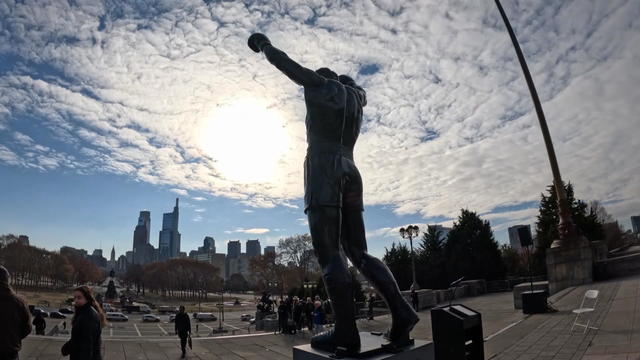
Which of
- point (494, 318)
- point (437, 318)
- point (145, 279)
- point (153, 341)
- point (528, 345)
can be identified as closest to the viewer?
point (437, 318)

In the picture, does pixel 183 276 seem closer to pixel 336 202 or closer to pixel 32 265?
pixel 32 265

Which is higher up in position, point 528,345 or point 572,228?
point 572,228

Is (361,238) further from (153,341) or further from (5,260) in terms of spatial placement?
(5,260)

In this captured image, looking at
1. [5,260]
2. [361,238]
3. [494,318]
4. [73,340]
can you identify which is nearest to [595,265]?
[494,318]

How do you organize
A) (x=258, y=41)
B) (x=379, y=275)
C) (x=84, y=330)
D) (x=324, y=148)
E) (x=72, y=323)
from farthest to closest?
(x=258, y=41) < (x=324, y=148) < (x=379, y=275) < (x=72, y=323) < (x=84, y=330)

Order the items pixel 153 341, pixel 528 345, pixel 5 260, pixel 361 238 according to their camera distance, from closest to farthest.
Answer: pixel 361 238
pixel 528 345
pixel 153 341
pixel 5 260

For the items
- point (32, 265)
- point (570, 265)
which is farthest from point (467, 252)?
point (32, 265)

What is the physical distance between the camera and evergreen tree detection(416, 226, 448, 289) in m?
32.2

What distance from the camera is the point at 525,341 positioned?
7801mm

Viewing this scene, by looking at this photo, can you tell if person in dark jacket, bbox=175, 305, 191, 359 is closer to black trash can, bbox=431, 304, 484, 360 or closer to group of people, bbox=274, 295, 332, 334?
group of people, bbox=274, 295, 332, 334

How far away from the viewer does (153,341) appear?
439 inches

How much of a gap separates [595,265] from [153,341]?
18.7 meters

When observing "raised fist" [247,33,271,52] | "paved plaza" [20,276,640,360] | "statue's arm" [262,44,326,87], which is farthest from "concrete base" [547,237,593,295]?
"raised fist" [247,33,271,52]

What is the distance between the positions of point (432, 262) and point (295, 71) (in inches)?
1211
